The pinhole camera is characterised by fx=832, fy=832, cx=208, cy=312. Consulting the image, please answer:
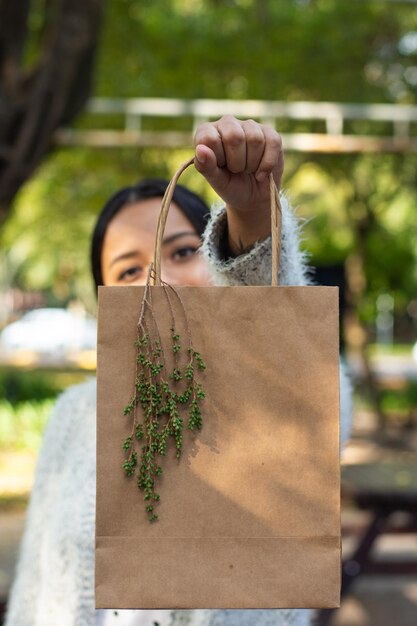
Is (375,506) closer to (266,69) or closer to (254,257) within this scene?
(254,257)

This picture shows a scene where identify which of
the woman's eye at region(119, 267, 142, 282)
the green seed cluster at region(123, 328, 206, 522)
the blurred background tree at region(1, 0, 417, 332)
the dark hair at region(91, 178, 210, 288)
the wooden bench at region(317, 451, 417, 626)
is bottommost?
the wooden bench at region(317, 451, 417, 626)

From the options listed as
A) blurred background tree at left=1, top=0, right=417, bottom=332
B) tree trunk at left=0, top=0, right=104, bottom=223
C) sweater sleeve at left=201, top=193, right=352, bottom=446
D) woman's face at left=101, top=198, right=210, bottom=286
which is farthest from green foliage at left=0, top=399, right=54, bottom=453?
sweater sleeve at left=201, top=193, right=352, bottom=446

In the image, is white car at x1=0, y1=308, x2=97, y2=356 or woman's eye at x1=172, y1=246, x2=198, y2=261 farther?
white car at x1=0, y1=308, x2=97, y2=356

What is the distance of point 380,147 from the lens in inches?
264

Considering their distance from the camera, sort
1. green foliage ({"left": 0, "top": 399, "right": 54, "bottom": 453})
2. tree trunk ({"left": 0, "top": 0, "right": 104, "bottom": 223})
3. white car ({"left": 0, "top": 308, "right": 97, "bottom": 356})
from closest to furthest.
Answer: tree trunk ({"left": 0, "top": 0, "right": 104, "bottom": 223}) → green foliage ({"left": 0, "top": 399, "right": 54, "bottom": 453}) → white car ({"left": 0, "top": 308, "right": 97, "bottom": 356})

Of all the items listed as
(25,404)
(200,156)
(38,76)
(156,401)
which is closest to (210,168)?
(200,156)

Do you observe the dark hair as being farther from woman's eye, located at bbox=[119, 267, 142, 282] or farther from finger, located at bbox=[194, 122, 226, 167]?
finger, located at bbox=[194, 122, 226, 167]

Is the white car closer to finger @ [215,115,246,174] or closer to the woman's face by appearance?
the woman's face

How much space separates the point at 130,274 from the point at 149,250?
2.7 inches

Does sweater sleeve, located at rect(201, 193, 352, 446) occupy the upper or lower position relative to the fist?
lower

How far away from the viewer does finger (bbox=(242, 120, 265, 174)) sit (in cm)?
116

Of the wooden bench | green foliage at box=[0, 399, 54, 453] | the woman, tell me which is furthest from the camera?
green foliage at box=[0, 399, 54, 453]

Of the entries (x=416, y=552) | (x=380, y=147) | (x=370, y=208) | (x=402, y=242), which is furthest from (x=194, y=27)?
(x=402, y=242)

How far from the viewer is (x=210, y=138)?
3.76ft
